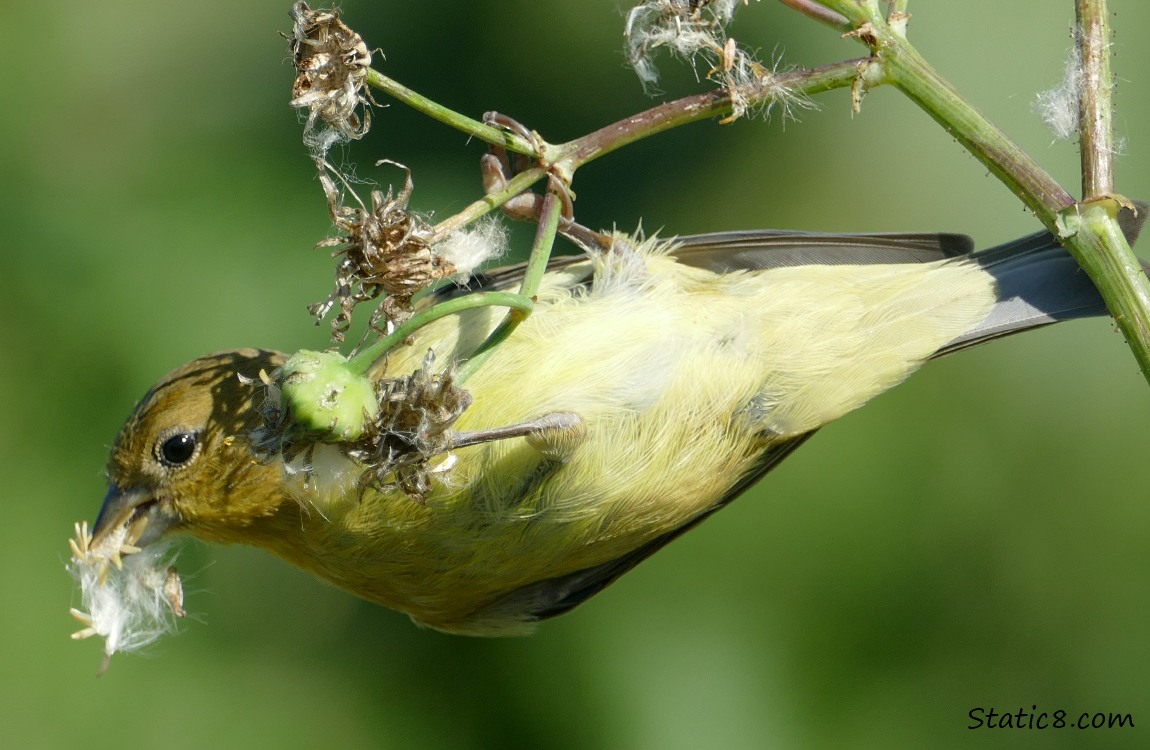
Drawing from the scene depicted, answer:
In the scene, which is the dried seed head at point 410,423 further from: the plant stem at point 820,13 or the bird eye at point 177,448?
the bird eye at point 177,448

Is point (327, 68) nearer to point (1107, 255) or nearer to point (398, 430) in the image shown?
point (398, 430)

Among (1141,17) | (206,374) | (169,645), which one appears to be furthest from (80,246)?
(1141,17)

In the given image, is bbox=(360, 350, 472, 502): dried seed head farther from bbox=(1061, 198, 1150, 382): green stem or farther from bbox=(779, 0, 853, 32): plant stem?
bbox=(1061, 198, 1150, 382): green stem

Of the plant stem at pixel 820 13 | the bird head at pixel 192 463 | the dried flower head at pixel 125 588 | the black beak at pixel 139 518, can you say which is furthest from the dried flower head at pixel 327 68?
the black beak at pixel 139 518

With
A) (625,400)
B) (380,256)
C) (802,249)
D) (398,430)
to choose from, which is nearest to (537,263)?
(380,256)

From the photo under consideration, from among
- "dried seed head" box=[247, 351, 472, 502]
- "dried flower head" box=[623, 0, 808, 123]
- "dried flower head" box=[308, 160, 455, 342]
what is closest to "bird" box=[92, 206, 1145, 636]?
"dried seed head" box=[247, 351, 472, 502]

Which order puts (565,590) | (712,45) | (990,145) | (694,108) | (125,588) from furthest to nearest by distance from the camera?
(565,590) → (125,588) → (712,45) → (694,108) → (990,145)

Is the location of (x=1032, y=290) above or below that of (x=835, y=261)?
below

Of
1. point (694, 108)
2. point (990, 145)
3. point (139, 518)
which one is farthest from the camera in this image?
point (139, 518)
